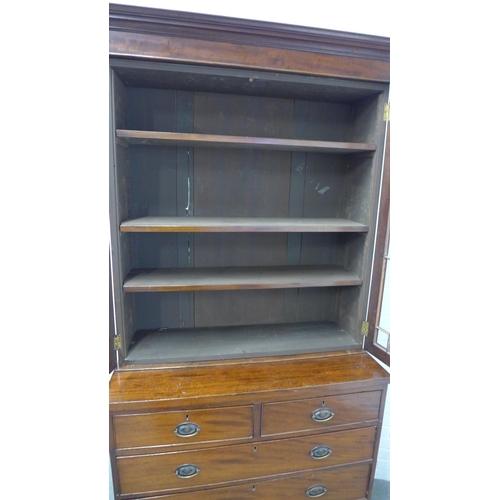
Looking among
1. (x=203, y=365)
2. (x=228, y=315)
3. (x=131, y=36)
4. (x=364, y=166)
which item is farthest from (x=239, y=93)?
(x=203, y=365)

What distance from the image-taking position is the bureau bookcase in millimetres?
1109

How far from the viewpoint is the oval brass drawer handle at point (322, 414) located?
4.00 ft

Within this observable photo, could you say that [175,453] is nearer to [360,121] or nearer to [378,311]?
[378,311]

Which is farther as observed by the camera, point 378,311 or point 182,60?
point 378,311

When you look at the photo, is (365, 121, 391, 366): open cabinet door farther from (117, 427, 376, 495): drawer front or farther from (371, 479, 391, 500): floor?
(371, 479, 391, 500): floor

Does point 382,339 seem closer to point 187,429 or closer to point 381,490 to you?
point 187,429

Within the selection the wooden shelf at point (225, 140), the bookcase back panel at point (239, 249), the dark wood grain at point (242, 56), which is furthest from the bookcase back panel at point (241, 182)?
the dark wood grain at point (242, 56)

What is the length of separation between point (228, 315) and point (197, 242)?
1.35ft

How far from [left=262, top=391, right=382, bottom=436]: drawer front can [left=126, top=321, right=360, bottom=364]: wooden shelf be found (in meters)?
0.22

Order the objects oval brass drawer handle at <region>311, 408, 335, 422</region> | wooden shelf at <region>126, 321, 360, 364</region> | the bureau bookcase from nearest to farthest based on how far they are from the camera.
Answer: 1. the bureau bookcase
2. oval brass drawer handle at <region>311, 408, 335, 422</region>
3. wooden shelf at <region>126, 321, 360, 364</region>

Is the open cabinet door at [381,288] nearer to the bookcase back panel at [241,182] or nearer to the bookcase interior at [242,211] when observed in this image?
the bookcase interior at [242,211]

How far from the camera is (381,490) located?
169 cm

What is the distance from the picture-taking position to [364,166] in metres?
1.38

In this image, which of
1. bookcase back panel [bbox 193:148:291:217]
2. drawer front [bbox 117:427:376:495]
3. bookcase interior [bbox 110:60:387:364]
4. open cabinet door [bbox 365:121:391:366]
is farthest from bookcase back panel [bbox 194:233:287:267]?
drawer front [bbox 117:427:376:495]
